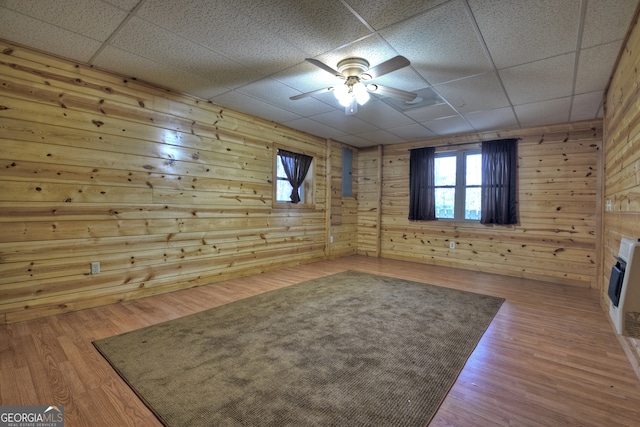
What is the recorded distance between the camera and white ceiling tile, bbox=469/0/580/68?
74.1 inches

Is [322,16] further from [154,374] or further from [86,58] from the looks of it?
[154,374]

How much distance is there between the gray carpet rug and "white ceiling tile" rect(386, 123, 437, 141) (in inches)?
112

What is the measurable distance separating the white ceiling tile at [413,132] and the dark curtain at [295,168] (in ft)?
5.14

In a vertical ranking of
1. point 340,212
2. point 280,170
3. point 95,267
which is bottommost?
point 95,267

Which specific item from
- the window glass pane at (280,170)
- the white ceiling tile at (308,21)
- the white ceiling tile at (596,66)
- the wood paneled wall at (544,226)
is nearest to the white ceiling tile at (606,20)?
the white ceiling tile at (596,66)

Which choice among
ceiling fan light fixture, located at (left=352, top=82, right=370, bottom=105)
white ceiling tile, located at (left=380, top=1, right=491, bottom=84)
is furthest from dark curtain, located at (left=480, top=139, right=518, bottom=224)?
ceiling fan light fixture, located at (left=352, top=82, right=370, bottom=105)

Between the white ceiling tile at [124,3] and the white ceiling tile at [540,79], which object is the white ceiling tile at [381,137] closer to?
the white ceiling tile at [540,79]

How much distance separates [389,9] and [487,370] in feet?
8.12

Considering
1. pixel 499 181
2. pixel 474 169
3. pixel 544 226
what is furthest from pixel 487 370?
pixel 474 169

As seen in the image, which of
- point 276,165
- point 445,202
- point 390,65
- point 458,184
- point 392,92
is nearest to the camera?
point 390,65

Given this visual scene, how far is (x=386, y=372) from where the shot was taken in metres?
1.86

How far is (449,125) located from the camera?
15.1ft

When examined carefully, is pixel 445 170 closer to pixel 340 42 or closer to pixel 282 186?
pixel 282 186

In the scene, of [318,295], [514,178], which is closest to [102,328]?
[318,295]
